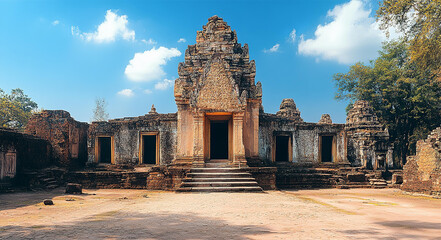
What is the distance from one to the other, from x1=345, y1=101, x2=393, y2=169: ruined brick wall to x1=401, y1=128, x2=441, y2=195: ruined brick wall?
4124 millimetres

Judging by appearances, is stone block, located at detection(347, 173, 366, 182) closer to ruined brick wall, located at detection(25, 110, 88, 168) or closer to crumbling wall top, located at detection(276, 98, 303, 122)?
crumbling wall top, located at detection(276, 98, 303, 122)

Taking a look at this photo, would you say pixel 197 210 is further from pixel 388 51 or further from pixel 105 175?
pixel 388 51

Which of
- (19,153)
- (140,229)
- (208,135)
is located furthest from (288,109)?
(140,229)

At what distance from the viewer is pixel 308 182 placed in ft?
51.4

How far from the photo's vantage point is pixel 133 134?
1761cm

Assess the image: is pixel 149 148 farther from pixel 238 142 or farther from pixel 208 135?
pixel 238 142

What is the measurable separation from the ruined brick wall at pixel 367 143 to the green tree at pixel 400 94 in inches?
241

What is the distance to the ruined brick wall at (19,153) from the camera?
12695mm

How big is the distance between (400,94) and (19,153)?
25511 mm

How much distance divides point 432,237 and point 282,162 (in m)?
12.6

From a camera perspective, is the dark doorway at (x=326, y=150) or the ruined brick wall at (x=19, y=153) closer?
the ruined brick wall at (x=19, y=153)

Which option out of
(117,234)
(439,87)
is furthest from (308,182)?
(439,87)

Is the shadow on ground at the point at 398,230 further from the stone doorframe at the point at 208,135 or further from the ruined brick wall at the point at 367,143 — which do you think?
the ruined brick wall at the point at 367,143

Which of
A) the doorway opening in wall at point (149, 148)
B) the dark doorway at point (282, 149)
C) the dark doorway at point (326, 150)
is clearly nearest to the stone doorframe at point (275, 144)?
the dark doorway at point (282, 149)
